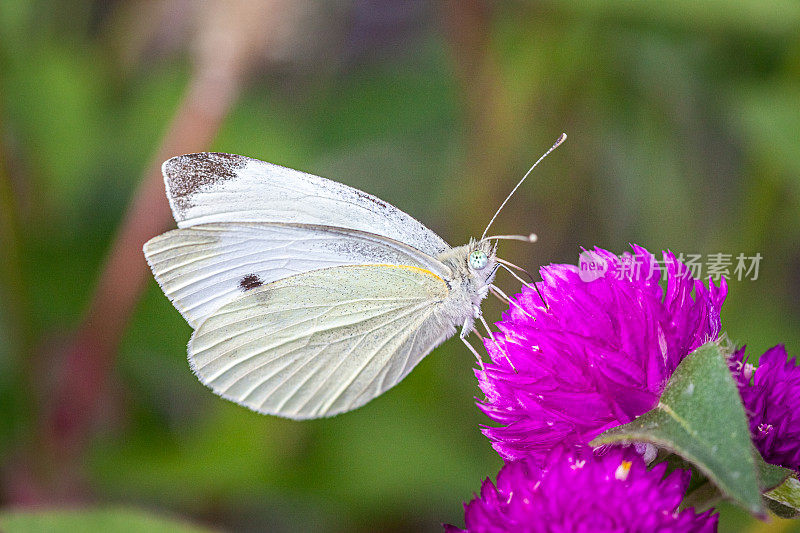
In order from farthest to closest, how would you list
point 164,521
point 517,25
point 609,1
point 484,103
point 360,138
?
point 360,138, point 517,25, point 484,103, point 609,1, point 164,521

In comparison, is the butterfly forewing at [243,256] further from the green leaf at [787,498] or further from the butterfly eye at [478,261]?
the green leaf at [787,498]

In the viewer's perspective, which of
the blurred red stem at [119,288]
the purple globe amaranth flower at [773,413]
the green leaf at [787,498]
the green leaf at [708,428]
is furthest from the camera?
the blurred red stem at [119,288]

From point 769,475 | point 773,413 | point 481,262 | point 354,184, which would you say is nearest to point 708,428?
point 769,475

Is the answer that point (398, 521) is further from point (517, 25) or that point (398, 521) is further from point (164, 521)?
point (517, 25)

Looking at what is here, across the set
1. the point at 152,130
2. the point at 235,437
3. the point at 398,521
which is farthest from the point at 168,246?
the point at 152,130

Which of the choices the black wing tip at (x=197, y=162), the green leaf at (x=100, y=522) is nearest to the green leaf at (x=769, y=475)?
the green leaf at (x=100, y=522)

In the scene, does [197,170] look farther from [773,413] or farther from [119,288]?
[773,413]

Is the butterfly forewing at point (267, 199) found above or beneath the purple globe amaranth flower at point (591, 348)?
above

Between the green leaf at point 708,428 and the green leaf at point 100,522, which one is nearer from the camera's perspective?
the green leaf at point 708,428
